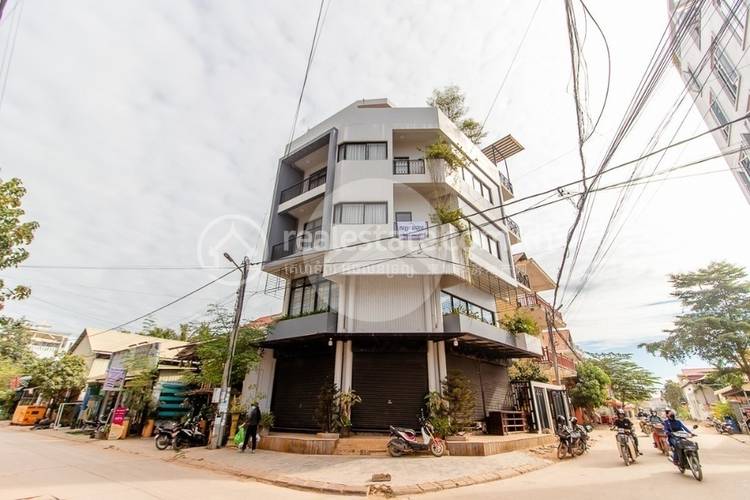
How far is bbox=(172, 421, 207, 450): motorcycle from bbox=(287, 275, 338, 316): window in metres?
5.85

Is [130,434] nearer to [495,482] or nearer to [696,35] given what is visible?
[495,482]

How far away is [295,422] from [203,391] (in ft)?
17.5

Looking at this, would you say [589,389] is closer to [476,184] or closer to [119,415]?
[476,184]

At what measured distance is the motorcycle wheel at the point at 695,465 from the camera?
6867 mm

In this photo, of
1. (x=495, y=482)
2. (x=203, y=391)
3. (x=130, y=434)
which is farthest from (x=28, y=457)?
(x=495, y=482)

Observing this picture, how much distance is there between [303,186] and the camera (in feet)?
59.8

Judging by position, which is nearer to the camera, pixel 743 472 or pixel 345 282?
pixel 743 472

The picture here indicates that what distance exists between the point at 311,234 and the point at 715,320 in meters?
29.0

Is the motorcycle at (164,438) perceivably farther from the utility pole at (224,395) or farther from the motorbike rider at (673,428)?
the motorbike rider at (673,428)

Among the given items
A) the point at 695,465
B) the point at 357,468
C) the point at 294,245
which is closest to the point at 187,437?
the point at 357,468

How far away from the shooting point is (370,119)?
1642cm

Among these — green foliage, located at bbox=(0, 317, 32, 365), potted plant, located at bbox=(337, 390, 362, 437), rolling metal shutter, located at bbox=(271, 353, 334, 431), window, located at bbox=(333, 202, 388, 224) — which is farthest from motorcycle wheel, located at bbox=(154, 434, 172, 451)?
green foliage, located at bbox=(0, 317, 32, 365)

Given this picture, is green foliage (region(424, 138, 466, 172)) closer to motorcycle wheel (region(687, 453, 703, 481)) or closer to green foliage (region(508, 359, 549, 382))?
green foliage (region(508, 359, 549, 382))

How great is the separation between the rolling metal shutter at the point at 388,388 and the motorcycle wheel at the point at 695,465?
24.0ft
